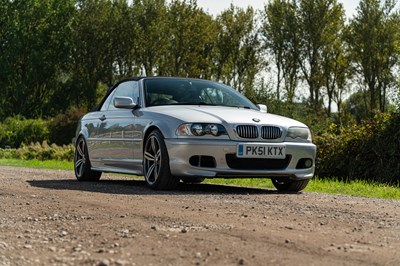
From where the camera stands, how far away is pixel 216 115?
359 inches

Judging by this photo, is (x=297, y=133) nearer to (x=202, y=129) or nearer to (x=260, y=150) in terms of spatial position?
(x=260, y=150)

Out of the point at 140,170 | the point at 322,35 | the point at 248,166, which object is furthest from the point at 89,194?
the point at 322,35

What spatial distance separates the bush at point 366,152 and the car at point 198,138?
193 inches

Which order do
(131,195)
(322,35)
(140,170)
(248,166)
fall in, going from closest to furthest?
1. (131,195)
2. (248,166)
3. (140,170)
4. (322,35)

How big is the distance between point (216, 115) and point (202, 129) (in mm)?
347

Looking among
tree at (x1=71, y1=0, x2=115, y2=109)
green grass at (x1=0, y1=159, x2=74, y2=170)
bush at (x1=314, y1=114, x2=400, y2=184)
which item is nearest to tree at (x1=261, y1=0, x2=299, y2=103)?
tree at (x1=71, y1=0, x2=115, y2=109)

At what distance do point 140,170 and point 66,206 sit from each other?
2.71 meters

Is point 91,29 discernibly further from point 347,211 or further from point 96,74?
point 347,211

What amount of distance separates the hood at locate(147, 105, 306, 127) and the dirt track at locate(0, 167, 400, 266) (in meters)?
0.99

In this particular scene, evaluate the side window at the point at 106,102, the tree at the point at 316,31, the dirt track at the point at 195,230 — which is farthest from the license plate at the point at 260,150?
the tree at the point at 316,31

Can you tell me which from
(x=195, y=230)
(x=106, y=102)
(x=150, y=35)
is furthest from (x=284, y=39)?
(x=195, y=230)

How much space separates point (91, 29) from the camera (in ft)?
190

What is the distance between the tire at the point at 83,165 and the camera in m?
11.6

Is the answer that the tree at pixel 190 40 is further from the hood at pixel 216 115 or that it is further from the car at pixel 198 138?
the hood at pixel 216 115
